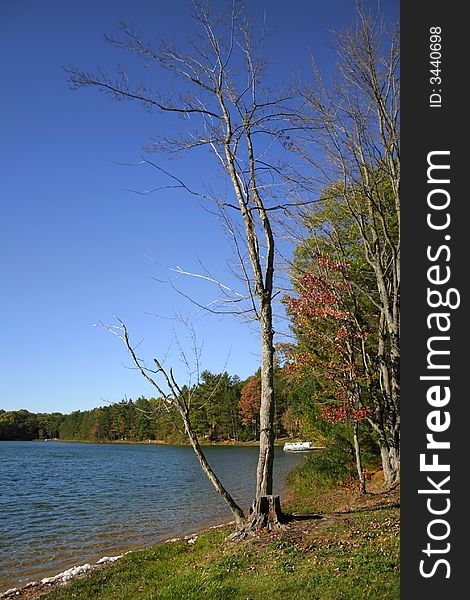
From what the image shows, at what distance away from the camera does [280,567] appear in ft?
21.9

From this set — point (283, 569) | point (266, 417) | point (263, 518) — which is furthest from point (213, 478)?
point (283, 569)

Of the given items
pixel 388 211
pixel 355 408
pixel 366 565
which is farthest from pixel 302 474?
pixel 366 565

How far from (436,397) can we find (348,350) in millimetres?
10488

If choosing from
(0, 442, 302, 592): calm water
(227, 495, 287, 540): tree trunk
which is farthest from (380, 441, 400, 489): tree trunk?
(0, 442, 302, 592): calm water

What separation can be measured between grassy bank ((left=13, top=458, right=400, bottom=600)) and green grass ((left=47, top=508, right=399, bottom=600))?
11 mm

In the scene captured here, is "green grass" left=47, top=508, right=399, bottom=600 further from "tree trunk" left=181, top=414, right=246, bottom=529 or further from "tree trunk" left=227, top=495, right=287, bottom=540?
"tree trunk" left=181, top=414, right=246, bottom=529

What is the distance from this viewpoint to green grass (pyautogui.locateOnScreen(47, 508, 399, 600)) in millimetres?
5863

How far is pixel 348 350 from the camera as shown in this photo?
14.4m

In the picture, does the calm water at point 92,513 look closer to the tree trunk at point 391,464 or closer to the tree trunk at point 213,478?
the tree trunk at point 213,478

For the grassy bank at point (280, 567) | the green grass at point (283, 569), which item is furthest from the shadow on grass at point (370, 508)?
the green grass at point (283, 569)

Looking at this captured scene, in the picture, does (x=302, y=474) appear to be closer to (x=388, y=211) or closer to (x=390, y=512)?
(x=388, y=211)

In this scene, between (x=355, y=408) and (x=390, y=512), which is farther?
(x=355, y=408)

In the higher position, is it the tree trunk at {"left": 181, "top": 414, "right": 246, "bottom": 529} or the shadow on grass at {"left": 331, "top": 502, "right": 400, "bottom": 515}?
the tree trunk at {"left": 181, "top": 414, "right": 246, "bottom": 529}

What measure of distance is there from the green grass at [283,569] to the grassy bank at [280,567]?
1 cm
